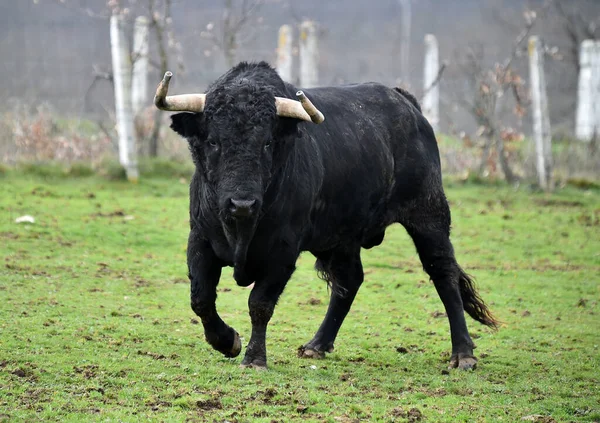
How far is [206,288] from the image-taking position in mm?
6559

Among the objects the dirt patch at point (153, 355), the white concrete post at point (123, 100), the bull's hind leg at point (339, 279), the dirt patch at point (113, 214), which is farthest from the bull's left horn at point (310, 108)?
the white concrete post at point (123, 100)

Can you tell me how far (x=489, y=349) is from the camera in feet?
26.6

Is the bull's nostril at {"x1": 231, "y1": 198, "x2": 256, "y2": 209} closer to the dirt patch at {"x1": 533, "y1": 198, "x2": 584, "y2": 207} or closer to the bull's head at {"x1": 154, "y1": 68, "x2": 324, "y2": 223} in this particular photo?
the bull's head at {"x1": 154, "y1": 68, "x2": 324, "y2": 223}

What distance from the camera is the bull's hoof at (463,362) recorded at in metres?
7.31

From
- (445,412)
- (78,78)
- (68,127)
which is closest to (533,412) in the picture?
(445,412)

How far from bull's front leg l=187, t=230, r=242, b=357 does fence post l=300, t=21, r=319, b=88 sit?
608 inches

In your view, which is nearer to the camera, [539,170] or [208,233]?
[208,233]

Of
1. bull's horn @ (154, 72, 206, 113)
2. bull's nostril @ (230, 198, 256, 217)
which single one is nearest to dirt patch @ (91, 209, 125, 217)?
bull's horn @ (154, 72, 206, 113)

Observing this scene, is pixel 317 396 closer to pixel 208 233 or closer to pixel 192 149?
pixel 208 233

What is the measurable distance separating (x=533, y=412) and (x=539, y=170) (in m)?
13.8

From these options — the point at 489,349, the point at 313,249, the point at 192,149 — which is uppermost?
the point at 192,149

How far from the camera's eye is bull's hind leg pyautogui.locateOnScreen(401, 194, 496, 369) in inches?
314

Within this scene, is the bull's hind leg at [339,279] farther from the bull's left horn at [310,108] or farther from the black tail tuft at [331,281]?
the bull's left horn at [310,108]

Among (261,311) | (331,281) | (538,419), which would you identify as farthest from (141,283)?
(538,419)
